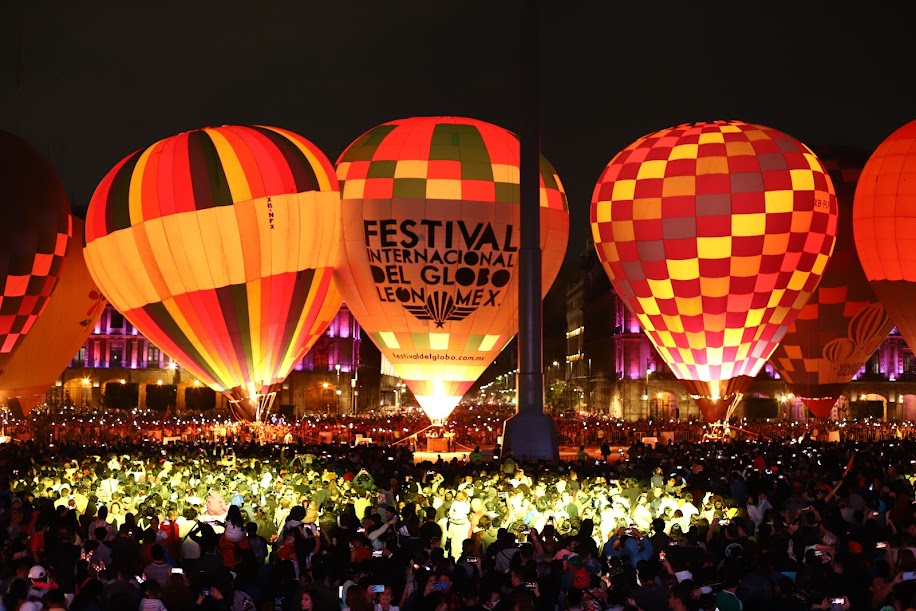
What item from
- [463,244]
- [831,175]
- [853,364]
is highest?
[831,175]

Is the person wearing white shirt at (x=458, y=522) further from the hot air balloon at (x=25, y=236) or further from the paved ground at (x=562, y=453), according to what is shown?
the hot air balloon at (x=25, y=236)

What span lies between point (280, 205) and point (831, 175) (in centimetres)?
2121

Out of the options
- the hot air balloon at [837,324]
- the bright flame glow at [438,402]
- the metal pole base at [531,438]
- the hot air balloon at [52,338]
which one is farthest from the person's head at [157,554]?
the hot air balloon at [837,324]

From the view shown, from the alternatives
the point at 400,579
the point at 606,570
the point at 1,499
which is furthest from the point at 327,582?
the point at 1,499

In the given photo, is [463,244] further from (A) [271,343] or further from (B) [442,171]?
(A) [271,343]

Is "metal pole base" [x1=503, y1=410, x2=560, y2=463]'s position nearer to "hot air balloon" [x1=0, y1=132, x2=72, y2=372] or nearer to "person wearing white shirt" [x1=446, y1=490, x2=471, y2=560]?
"person wearing white shirt" [x1=446, y1=490, x2=471, y2=560]

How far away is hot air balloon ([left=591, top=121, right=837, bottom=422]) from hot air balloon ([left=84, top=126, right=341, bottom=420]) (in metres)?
9.24

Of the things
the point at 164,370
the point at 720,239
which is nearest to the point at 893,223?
the point at 720,239

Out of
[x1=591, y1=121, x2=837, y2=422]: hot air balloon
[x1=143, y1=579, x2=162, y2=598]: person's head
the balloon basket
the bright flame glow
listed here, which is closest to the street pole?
the bright flame glow

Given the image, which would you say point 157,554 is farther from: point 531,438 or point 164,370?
point 164,370

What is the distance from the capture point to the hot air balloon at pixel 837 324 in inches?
1668

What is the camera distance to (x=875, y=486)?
686 inches

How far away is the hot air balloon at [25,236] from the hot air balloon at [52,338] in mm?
4252

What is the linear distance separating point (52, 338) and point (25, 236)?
861cm
